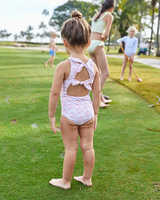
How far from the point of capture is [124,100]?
5.49m

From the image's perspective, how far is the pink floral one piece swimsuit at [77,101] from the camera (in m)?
1.90

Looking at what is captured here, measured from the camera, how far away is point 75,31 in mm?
1800

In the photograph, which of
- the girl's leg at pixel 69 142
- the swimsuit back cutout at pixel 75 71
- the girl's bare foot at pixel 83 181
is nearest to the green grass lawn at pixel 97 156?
the girl's bare foot at pixel 83 181

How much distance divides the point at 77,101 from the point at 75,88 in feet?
0.37

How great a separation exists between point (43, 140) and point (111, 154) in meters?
0.99

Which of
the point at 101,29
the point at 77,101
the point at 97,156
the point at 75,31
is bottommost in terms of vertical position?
the point at 97,156

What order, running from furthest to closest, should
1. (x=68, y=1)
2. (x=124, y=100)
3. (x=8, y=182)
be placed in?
(x=68, y=1)
(x=124, y=100)
(x=8, y=182)

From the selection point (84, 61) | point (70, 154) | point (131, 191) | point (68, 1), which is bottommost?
point (131, 191)

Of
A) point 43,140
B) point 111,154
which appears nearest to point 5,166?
point 43,140

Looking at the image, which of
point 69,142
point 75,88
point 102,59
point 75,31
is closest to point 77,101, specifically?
point 75,88

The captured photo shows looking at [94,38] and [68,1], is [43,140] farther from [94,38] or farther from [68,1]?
[68,1]

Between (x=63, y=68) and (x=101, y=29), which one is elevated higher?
(x=101, y=29)

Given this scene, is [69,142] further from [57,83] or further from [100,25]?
[100,25]

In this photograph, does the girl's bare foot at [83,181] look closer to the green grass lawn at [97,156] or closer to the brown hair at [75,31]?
the green grass lawn at [97,156]
